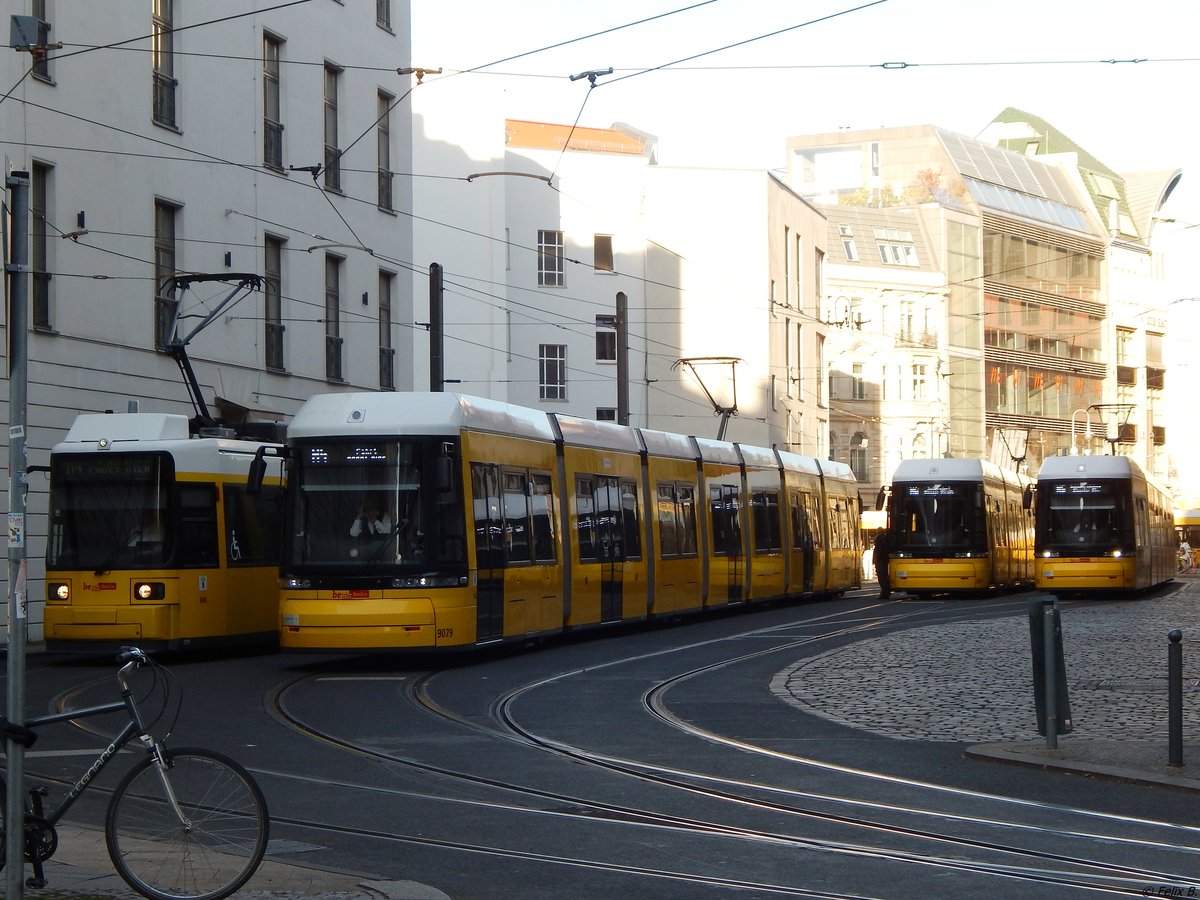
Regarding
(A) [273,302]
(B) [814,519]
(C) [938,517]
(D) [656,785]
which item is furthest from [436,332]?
(D) [656,785]

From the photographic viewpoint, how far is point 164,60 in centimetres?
3294

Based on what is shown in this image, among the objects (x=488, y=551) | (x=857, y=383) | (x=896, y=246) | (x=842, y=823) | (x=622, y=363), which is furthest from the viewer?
(x=896, y=246)

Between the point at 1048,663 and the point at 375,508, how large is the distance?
9.24 metres

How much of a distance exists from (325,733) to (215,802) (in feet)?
22.0

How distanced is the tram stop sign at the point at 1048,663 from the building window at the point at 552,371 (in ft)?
181

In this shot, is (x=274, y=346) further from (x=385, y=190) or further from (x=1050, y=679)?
(x=1050, y=679)

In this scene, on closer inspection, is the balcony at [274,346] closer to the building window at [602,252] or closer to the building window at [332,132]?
the building window at [332,132]

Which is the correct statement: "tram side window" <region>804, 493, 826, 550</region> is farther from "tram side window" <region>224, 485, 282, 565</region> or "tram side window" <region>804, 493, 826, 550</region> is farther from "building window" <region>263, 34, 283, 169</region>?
"tram side window" <region>224, 485, 282, 565</region>

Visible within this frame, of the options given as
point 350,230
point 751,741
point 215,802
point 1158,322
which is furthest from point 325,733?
point 1158,322

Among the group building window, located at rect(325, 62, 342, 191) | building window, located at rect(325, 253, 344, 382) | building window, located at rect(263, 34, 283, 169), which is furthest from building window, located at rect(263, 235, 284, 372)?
building window, located at rect(325, 62, 342, 191)

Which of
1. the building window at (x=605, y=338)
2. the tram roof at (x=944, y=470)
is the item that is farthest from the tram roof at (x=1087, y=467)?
the building window at (x=605, y=338)

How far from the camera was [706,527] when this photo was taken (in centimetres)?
3083

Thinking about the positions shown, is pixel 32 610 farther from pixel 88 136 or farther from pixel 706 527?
pixel 706 527

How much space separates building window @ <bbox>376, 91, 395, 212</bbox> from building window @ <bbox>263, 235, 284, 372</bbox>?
4.91 metres
